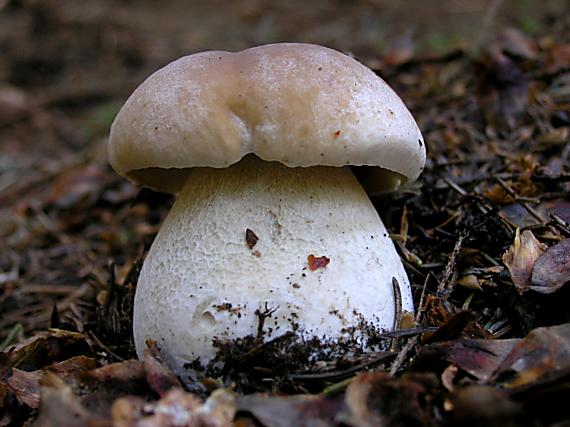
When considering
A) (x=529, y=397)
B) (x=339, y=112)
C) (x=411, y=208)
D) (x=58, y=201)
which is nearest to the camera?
(x=529, y=397)

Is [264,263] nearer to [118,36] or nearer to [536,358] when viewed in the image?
[536,358]

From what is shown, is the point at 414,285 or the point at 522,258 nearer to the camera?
the point at 522,258

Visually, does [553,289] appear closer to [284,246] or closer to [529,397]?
[529,397]

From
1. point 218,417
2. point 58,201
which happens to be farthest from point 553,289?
point 58,201

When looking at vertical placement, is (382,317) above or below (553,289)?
below

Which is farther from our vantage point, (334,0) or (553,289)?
(334,0)

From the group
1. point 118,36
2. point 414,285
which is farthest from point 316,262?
point 118,36

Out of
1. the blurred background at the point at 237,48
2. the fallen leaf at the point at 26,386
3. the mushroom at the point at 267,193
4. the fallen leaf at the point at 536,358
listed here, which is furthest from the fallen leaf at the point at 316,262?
the fallen leaf at the point at 26,386
